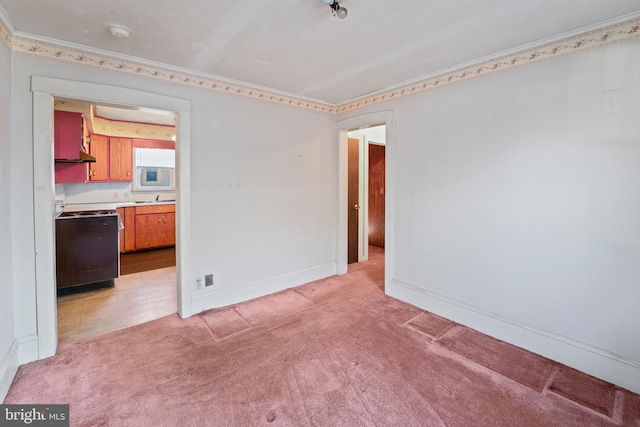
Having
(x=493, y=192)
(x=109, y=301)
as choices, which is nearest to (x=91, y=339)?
(x=109, y=301)

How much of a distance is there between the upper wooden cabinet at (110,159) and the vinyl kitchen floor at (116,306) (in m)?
2.38

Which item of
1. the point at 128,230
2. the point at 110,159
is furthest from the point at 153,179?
the point at 128,230

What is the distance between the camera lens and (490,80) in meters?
2.54

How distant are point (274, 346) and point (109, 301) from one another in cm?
226

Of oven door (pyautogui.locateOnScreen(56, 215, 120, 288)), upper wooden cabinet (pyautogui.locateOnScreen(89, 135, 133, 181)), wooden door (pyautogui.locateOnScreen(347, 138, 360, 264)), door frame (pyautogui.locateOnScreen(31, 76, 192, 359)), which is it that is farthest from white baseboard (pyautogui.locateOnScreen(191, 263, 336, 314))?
upper wooden cabinet (pyautogui.locateOnScreen(89, 135, 133, 181))

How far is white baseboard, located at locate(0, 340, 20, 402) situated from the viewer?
1.81m

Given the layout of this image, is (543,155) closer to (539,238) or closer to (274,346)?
(539,238)

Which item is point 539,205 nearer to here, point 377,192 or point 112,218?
point 377,192

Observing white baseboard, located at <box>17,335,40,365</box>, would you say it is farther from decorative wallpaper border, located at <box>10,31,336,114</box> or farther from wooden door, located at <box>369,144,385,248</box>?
wooden door, located at <box>369,144,385,248</box>
